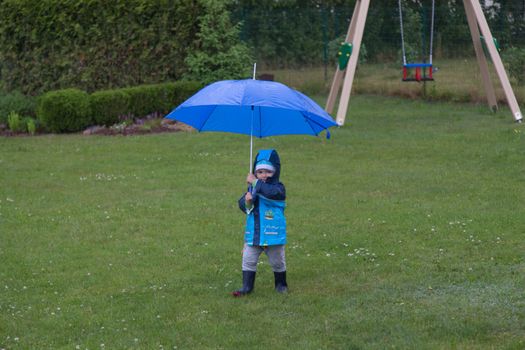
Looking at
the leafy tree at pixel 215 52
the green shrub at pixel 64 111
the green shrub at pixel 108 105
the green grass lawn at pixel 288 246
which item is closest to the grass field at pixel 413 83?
the leafy tree at pixel 215 52

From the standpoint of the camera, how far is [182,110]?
8.31 metres

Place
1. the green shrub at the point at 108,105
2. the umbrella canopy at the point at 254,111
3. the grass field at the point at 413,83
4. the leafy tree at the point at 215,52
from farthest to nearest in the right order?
the grass field at the point at 413,83 → the leafy tree at the point at 215,52 → the green shrub at the point at 108,105 → the umbrella canopy at the point at 254,111

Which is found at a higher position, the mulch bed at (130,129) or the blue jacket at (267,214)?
the blue jacket at (267,214)

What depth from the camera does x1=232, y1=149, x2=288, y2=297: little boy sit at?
7852mm

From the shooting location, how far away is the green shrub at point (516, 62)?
2194cm

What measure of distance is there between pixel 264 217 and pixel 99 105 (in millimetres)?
12279

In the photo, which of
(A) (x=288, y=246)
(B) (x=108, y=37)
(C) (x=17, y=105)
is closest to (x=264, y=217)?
(A) (x=288, y=246)

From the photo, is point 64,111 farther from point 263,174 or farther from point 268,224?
point 268,224

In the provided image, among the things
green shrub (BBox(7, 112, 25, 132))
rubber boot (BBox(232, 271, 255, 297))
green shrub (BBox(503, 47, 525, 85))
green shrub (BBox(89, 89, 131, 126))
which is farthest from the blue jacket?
green shrub (BBox(503, 47, 525, 85))

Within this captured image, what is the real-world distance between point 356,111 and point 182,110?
13493mm

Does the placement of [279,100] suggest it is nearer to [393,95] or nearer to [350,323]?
[350,323]

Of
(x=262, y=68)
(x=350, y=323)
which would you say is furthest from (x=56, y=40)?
(x=350, y=323)

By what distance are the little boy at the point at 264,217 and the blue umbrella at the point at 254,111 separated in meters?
0.28

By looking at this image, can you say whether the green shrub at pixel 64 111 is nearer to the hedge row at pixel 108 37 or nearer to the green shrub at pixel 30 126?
the green shrub at pixel 30 126
